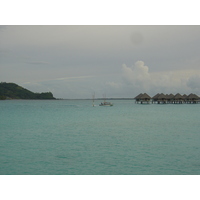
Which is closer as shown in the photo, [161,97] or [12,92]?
[161,97]

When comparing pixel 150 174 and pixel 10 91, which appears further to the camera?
pixel 10 91

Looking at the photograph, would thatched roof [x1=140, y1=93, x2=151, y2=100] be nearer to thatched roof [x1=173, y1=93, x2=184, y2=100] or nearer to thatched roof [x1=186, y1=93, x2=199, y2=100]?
thatched roof [x1=173, y1=93, x2=184, y2=100]

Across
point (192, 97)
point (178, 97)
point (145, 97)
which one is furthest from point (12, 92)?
point (192, 97)

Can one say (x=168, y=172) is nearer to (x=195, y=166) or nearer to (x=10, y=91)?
(x=195, y=166)

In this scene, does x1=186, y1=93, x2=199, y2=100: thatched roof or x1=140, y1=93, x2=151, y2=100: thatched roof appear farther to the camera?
x1=186, y1=93, x2=199, y2=100: thatched roof

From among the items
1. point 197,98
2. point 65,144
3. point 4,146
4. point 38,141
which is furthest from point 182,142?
point 197,98

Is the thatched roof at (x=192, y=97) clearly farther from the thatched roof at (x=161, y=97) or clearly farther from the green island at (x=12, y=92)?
the green island at (x=12, y=92)

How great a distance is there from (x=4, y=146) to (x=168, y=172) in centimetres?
895

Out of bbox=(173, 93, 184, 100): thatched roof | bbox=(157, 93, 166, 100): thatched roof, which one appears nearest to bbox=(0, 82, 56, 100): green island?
bbox=(157, 93, 166, 100): thatched roof

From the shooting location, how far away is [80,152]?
441 inches

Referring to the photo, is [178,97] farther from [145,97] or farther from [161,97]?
[145,97]

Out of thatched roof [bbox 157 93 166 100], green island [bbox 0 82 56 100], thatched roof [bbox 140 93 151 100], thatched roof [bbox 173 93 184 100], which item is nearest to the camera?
thatched roof [bbox 140 93 151 100]

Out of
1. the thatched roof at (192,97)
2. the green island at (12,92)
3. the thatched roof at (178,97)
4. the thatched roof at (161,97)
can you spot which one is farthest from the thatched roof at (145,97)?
the green island at (12,92)

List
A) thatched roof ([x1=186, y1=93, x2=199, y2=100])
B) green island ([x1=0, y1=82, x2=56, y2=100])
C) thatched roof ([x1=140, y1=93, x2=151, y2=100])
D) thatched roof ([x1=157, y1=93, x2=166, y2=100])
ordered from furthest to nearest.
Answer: green island ([x1=0, y1=82, x2=56, y2=100])
thatched roof ([x1=157, y1=93, x2=166, y2=100])
thatched roof ([x1=186, y1=93, x2=199, y2=100])
thatched roof ([x1=140, y1=93, x2=151, y2=100])
